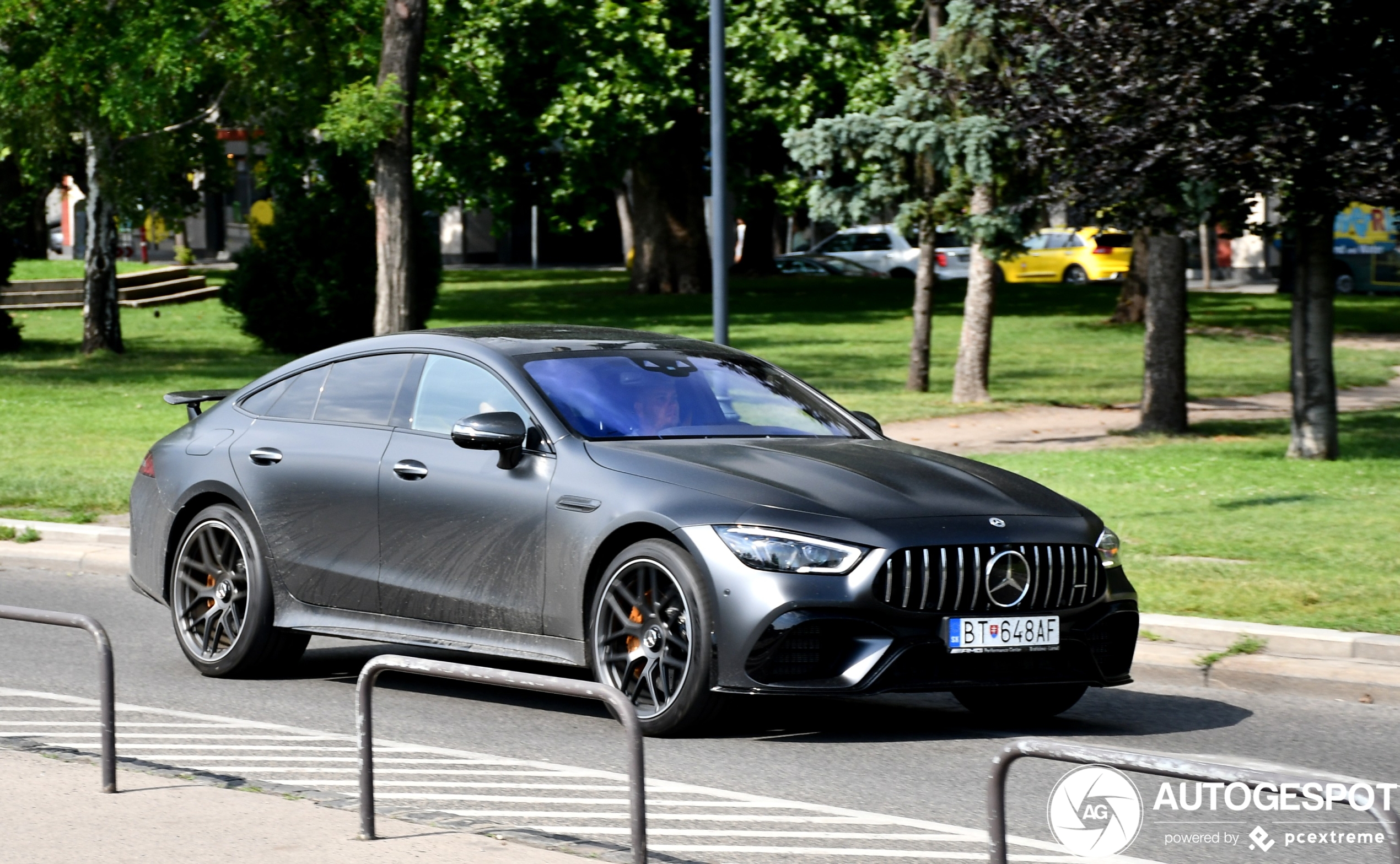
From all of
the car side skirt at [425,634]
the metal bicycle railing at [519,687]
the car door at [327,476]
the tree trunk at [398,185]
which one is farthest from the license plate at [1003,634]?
the tree trunk at [398,185]

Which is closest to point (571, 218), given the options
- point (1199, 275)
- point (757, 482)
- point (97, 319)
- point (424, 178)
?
point (424, 178)

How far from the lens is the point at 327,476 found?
328 inches

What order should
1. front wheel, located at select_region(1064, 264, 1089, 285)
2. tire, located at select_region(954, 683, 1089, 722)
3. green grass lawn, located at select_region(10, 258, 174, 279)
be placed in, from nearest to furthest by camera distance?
tire, located at select_region(954, 683, 1089, 722) < green grass lawn, located at select_region(10, 258, 174, 279) < front wheel, located at select_region(1064, 264, 1089, 285)

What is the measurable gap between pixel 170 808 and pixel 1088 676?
→ 338 cm

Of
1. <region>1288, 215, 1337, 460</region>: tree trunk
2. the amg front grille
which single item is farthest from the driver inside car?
<region>1288, 215, 1337, 460</region>: tree trunk

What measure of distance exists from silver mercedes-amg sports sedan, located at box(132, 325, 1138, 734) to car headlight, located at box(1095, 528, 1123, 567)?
1 cm

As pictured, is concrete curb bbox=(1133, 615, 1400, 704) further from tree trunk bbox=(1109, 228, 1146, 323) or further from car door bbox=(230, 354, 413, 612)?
tree trunk bbox=(1109, 228, 1146, 323)

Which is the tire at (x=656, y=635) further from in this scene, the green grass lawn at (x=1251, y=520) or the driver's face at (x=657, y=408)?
the green grass lawn at (x=1251, y=520)

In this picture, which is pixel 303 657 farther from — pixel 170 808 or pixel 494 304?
pixel 494 304

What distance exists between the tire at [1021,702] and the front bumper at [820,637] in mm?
735

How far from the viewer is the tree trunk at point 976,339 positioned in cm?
2317

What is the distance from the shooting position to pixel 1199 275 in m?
65.7

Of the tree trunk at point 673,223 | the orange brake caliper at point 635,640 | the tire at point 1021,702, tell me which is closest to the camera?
the orange brake caliper at point 635,640

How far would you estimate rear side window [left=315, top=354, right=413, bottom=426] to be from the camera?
27.6ft
